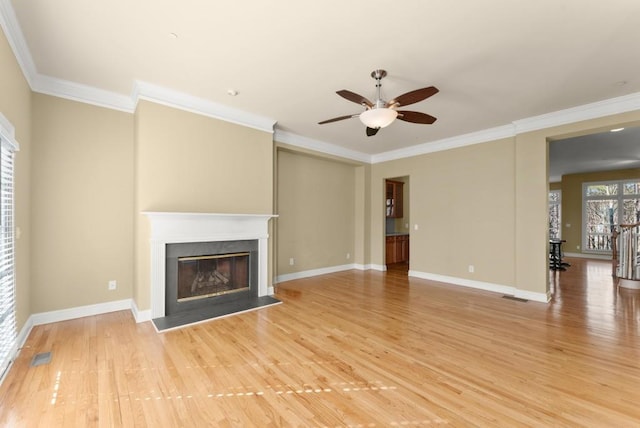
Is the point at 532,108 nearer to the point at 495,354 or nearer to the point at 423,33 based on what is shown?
the point at 423,33

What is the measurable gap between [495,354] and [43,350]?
14.0 feet

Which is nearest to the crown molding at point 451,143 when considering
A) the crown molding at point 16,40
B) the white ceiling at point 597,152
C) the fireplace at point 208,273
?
the white ceiling at point 597,152

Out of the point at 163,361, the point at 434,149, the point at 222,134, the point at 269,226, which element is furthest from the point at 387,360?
the point at 434,149

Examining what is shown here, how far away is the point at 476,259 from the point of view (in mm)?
5266

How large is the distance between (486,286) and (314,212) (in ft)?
11.7

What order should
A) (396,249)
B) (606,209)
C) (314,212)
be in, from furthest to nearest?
(606,209)
(396,249)
(314,212)

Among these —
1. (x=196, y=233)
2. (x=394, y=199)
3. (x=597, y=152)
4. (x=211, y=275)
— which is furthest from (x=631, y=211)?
(x=196, y=233)

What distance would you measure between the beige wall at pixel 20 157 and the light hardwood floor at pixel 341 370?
0.51m

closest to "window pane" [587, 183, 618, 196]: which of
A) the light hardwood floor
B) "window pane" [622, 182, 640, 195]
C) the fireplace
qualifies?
"window pane" [622, 182, 640, 195]

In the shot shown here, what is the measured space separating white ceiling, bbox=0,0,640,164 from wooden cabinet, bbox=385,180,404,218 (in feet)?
13.2

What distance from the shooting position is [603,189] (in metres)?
9.24

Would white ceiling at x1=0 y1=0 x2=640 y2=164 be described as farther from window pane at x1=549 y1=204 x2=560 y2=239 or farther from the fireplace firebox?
window pane at x1=549 y1=204 x2=560 y2=239

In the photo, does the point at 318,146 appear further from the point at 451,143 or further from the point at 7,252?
the point at 7,252

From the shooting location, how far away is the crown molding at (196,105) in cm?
346
